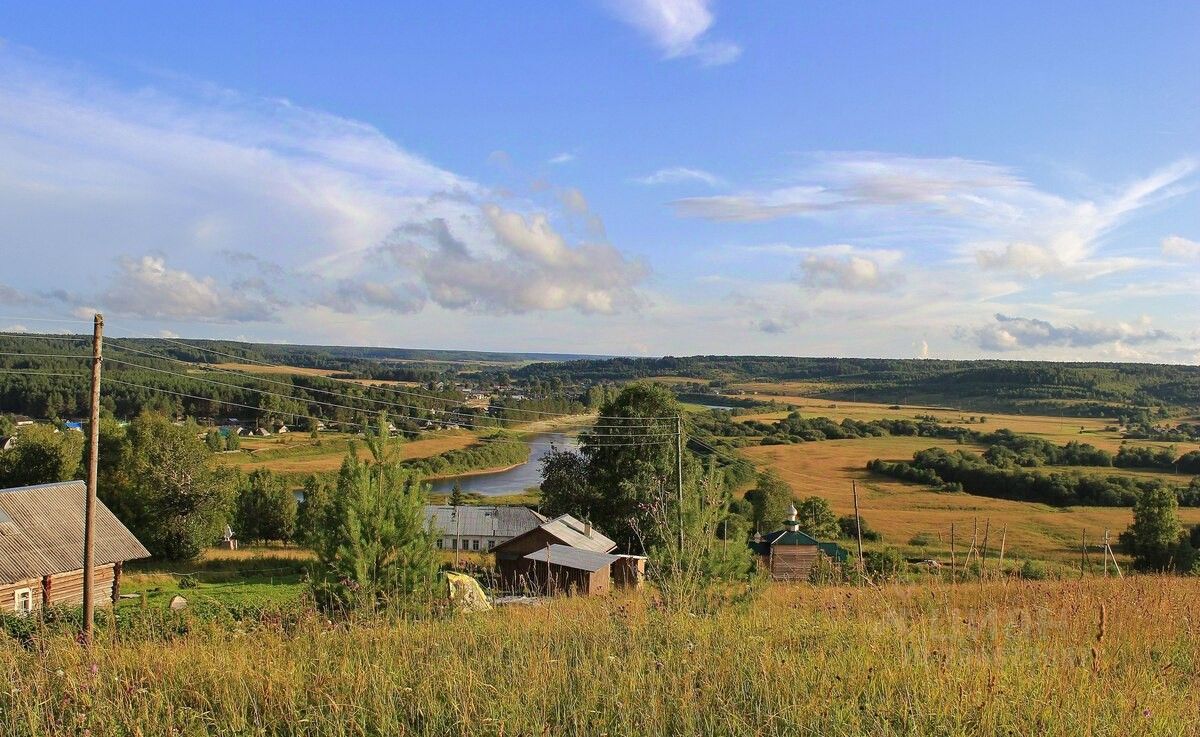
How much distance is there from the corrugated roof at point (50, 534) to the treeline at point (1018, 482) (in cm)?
5256

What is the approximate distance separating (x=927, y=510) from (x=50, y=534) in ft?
151

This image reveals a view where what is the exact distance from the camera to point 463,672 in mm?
3881

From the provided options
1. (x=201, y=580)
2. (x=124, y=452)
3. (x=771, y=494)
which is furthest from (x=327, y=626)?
(x=771, y=494)

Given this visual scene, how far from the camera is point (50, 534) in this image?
21406 millimetres

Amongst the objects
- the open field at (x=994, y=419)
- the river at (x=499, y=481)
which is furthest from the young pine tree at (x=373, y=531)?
the open field at (x=994, y=419)

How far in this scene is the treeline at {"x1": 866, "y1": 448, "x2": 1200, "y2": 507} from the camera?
5016 centimetres

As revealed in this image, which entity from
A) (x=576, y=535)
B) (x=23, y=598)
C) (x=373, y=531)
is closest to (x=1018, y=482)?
(x=576, y=535)

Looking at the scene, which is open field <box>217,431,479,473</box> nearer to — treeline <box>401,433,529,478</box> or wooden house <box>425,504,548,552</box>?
treeline <box>401,433,529,478</box>

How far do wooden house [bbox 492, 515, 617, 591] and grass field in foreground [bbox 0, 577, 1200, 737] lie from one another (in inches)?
937

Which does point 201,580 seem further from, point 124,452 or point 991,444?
point 991,444

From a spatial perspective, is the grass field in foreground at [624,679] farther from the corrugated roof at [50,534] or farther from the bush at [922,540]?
the bush at [922,540]

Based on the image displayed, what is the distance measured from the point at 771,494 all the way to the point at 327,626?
41.9 metres

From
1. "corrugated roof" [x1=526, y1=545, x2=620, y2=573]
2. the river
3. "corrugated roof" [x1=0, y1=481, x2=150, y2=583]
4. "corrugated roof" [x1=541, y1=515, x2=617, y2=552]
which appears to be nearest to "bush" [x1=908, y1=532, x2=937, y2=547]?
"corrugated roof" [x1=541, y1=515, x2=617, y2=552]

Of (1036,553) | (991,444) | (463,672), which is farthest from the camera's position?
(991,444)
